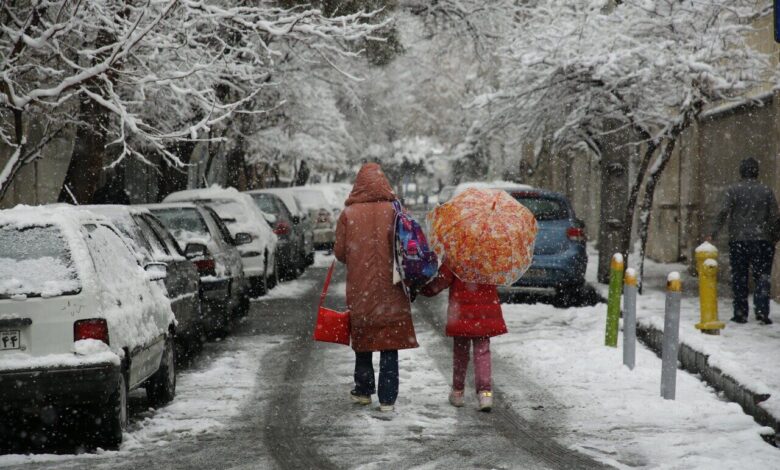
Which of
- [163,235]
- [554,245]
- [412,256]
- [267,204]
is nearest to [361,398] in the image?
[412,256]

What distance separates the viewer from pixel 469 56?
78.9 ft

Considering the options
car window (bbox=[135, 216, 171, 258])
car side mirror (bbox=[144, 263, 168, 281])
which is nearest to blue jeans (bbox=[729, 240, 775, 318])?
car window (bbox=[135, 216, 171, 258])

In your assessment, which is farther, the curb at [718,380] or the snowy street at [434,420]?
the curb at [718,380]

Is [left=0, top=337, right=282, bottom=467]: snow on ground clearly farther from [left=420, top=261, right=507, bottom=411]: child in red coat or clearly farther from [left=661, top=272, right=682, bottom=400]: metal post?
[left=661, top=272, right=682, bottom=400]: metal post

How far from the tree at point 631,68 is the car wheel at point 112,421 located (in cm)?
928

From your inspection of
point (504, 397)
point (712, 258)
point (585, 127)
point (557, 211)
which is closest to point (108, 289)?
point (504, 397)

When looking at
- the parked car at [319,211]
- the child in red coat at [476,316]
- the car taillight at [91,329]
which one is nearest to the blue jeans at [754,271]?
the child in red coat at [476,316]

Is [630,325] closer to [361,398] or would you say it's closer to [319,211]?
[361,398]

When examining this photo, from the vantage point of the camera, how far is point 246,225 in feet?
52.8

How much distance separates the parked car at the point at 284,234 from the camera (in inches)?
753

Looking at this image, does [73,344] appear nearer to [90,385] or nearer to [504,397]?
[90,385]

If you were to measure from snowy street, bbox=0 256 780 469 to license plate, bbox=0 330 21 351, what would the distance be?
2.36 feet

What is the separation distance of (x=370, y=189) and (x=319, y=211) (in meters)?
19.9

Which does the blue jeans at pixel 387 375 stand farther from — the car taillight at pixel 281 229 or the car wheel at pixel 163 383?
the car taillight at pixel 281 229
